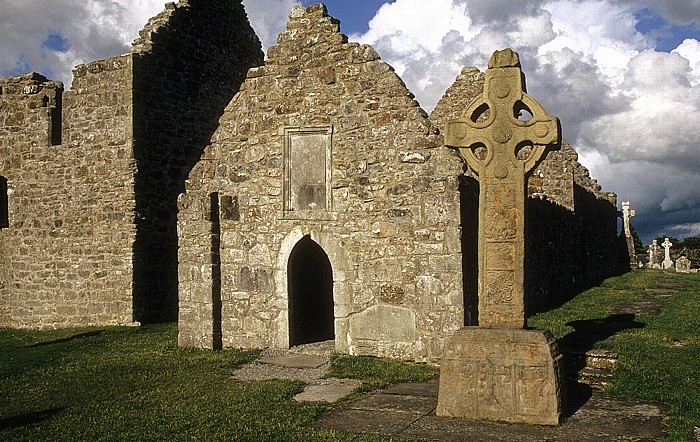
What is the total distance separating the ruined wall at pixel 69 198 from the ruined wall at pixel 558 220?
7.13m

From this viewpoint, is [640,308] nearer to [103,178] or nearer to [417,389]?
[417,389]

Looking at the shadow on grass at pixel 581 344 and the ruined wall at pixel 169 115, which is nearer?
the shadow on grass at pixel 581 344

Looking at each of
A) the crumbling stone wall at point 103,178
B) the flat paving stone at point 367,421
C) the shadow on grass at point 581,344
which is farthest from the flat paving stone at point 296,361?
the crumbling stone wall at point 103,178

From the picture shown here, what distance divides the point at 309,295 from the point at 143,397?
450 centimetres

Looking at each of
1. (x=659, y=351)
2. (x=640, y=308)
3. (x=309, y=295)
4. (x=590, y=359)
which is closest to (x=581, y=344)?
(x=590, y=359)

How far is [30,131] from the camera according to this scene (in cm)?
1534

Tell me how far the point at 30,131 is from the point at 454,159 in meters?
10.4

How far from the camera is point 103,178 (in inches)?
567

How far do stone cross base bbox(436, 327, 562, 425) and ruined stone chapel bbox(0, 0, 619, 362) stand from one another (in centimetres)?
241

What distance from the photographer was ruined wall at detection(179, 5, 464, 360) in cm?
918

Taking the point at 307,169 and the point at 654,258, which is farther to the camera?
the point at 654,258

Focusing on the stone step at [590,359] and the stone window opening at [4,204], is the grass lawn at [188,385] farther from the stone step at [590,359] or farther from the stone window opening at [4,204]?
the stone window opening at [4,204]

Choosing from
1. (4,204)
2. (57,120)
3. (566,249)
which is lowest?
(566,249)

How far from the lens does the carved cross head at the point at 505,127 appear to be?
659 cm
